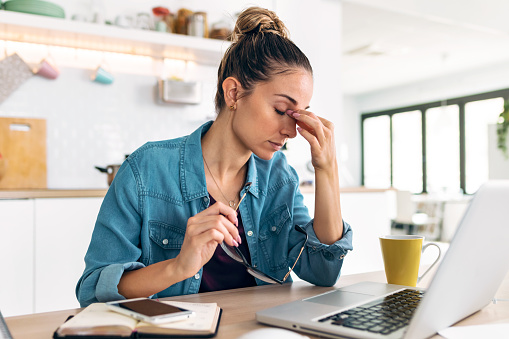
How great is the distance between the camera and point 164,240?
105 cm

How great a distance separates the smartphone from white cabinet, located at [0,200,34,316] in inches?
64.1

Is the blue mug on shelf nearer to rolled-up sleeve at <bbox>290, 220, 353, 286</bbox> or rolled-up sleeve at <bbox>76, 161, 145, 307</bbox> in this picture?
rolled-up sleeve at <bbox>76, 161, 145, 307</bbox>

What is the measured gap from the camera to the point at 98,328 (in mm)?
599

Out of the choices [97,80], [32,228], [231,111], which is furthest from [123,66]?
[231,111]

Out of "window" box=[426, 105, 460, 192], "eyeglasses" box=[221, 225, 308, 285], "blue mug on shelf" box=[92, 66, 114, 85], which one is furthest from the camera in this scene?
"window" box=[426, 105, 460, 192]

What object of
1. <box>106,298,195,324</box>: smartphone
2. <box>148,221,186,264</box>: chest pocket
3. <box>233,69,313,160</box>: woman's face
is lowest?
<box>106,298,195,324</box>: smartphone

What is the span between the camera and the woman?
3.16 ft

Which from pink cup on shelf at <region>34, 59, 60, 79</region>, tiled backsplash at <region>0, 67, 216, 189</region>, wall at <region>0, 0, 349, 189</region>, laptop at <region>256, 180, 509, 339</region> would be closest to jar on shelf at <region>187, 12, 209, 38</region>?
wall at <region>0, 0, 349, 189</region>

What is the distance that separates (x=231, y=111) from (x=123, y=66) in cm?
203

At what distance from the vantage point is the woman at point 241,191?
37.9 inches

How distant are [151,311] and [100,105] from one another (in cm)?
249

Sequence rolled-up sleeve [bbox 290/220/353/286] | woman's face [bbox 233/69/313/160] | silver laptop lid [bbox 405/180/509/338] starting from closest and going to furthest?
silver laptop lid [bbox 405/180/509/338]
rolled-up sleeve [bbox 290/220/353/286]
woman's face [bbox 233/69/313/160]

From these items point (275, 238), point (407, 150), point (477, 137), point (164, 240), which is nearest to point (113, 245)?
point (164, 240)

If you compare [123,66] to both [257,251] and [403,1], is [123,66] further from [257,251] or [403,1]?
[403,1]
